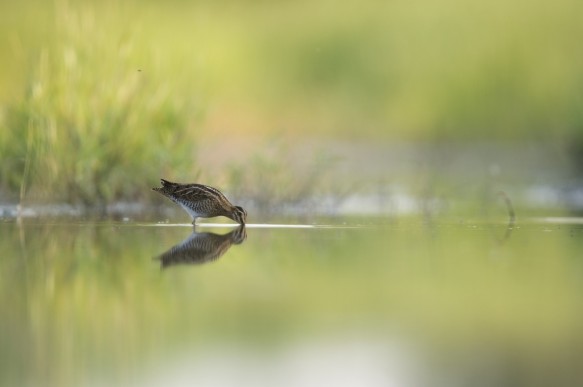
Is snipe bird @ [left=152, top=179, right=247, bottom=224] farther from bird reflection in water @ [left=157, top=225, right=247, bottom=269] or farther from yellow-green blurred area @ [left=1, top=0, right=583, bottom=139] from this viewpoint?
yellow-green blurred area @ [left=1, top=0, right=583, bottom=139]

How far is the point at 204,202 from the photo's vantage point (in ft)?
29.9

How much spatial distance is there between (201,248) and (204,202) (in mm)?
1595

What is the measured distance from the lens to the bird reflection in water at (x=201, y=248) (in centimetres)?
687

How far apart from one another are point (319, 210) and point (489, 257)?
12.5ft

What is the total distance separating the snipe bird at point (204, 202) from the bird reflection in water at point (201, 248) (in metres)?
0.22

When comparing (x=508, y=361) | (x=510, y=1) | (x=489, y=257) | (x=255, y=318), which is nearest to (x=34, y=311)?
(x=255, y=318)

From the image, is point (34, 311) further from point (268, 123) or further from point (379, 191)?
point (268, 123)

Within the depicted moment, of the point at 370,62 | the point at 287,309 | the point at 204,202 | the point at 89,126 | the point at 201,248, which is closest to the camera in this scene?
the point at 287,309

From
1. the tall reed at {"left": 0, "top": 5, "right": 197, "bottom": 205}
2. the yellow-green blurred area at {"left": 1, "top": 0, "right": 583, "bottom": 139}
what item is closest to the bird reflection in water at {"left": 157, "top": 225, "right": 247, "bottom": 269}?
the tall reed at {"left": 0, "top": 5, "right": 197, "bottom": 205}

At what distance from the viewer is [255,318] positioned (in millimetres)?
4965

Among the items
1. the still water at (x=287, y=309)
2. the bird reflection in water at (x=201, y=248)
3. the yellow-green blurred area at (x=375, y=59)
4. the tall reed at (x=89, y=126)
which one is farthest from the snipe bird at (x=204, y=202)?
the yellow-green blurred area at (x=375, y=59)

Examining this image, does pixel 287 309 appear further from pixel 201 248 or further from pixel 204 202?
pixel 204 202

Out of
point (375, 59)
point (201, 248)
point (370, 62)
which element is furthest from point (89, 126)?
point (375, 59)

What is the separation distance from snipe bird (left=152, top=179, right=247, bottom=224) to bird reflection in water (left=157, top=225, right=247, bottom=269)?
22 cm
